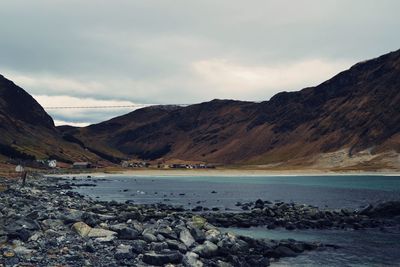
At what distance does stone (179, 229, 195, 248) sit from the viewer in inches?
1315

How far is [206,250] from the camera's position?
31.9 meters

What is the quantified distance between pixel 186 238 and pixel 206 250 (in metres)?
2.67

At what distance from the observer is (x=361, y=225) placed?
→ 55.9 m

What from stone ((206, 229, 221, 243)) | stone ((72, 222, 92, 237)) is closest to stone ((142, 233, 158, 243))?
stone ((72, 222, 92, 237))

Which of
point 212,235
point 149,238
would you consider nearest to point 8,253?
point 149,238

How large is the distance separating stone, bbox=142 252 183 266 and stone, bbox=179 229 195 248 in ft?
15.4

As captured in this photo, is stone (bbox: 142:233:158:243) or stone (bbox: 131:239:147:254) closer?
stone (bbox: 131:239:147:254)

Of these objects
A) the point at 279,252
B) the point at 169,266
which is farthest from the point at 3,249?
the point at 279,252

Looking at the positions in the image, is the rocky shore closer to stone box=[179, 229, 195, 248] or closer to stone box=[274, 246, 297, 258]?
stone box=[274, 246, 297, 258]

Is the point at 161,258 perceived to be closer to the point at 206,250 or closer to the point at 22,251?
the point at 206,250

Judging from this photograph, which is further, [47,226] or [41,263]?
[47,226]

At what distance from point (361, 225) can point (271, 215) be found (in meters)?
12.0

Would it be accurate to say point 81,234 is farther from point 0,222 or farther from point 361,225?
point 361,225

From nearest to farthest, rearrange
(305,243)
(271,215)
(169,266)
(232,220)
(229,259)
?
1. (169,266)
2. (229,259)
3. (305,243)
4. (232,220)
5. (271,215)
